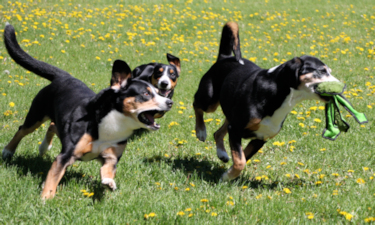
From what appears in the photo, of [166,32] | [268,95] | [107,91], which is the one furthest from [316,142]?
[166,32]

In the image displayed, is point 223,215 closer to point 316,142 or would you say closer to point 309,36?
point 316,142

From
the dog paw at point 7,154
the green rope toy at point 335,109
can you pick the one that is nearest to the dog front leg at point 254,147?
the green rope toy at point 335,109

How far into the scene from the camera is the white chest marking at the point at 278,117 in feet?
13.7

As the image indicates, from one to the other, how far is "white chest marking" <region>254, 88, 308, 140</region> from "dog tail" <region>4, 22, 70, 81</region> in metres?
2.45

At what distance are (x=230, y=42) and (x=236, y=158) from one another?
187cm

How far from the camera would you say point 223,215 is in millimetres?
3619

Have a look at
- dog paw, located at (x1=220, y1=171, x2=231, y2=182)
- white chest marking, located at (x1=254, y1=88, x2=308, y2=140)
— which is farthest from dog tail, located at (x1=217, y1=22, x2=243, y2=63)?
dog paw, located at (x1=220, y1=171, x2=231, y2=182)

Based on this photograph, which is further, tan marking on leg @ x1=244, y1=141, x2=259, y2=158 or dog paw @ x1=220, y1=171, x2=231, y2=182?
tan marking on leg @ x1=244, y1=141, x2=259, y2=158

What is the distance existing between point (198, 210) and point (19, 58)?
2.79 m

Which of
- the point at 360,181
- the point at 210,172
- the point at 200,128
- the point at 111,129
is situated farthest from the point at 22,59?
the point at 360,181

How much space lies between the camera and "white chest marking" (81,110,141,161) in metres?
3.89

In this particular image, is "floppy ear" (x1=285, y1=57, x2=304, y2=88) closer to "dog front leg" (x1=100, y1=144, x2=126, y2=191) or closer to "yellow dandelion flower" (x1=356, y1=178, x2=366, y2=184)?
"yellow dandelion flower" (x1=356, y1=178, x2=366, y2=184)

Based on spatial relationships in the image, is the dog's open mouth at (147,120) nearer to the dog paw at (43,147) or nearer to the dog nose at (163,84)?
the dog paw at (43,147)

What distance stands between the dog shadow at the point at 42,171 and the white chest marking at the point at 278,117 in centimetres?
181
